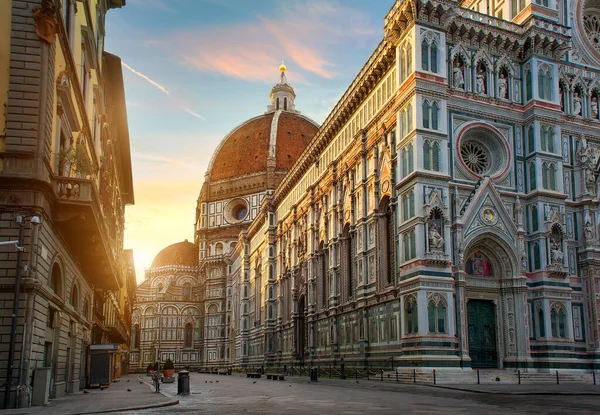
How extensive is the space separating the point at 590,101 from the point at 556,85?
12.2 feet

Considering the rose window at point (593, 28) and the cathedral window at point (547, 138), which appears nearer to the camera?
the cathedral window at point (547, 138)

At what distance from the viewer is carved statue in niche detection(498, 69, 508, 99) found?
4131 cm

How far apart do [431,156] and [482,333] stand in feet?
34.1

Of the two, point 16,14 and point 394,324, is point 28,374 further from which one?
point 394,324

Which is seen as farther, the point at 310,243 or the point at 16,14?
the point at 310,243

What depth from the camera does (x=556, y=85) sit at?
41.9 meters

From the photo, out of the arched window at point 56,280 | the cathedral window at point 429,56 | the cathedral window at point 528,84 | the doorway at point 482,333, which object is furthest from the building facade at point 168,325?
the arched window at point 56,280

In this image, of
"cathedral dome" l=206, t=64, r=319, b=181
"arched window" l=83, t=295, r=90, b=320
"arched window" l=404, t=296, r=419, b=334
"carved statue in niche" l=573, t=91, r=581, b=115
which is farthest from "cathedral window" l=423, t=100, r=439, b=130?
"cathedral dome" l=206, t=64, r=319, b=181

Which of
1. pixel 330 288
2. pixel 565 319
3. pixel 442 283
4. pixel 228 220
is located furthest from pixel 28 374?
pixel 228 220

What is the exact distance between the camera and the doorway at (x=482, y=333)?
124ft

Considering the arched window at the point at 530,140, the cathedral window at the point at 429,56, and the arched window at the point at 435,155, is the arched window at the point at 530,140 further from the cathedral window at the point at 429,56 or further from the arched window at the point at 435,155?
the cathedral window at the point at 429,56

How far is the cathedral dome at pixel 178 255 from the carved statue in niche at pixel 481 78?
9534 centimetres

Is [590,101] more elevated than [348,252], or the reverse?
[590,101]

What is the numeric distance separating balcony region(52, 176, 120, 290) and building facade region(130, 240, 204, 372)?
86.8 m
